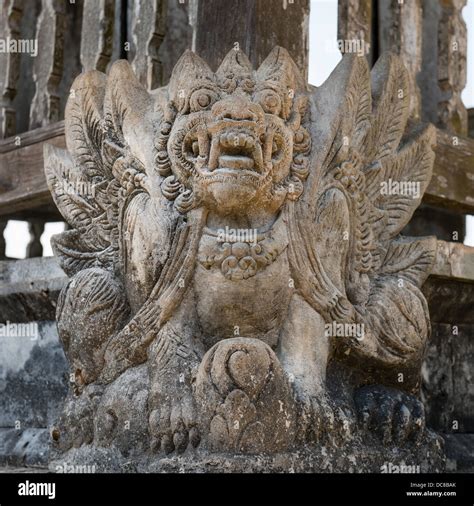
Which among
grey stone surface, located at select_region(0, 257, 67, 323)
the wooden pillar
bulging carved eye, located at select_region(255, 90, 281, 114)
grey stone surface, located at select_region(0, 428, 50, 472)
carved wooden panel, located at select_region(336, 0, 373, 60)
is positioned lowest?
grey stone surface, located at select_region(0, 428, 50, 472)

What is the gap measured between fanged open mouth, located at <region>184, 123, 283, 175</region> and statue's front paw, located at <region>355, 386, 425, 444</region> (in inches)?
35.9

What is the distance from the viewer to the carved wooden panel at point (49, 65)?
17.5ft

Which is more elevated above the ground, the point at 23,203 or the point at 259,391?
the point at 23,203

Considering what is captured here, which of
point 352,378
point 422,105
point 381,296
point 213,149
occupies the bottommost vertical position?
point 352,378

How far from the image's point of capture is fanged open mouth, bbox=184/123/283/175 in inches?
151

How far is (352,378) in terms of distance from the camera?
4164 mm

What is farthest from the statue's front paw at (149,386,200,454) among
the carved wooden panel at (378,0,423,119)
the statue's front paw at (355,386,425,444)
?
the carved wooden panel at (378,0,423,119)

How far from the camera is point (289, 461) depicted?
366 centimetres

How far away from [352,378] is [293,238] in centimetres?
60

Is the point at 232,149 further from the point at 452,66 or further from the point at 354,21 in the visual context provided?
the point at 452,66

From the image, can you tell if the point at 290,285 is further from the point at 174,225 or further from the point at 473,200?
the point at 473,200

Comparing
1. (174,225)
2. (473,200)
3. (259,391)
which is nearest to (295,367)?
(259,391)

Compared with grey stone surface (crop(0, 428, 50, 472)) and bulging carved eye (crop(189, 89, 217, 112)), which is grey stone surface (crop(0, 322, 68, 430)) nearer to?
grey stone surface (crop(0, 428, 50, 472))

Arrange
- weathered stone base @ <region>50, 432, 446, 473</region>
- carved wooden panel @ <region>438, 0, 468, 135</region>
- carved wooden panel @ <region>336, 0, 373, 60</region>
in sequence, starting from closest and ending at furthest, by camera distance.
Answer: weathered stone base @ <region>50, 432, 446, 473</region>
carved wooden panel @ <region>336, 0, 373, 60</region>
carved wooden panel @ <region>438, 0, 468, 135</region>
